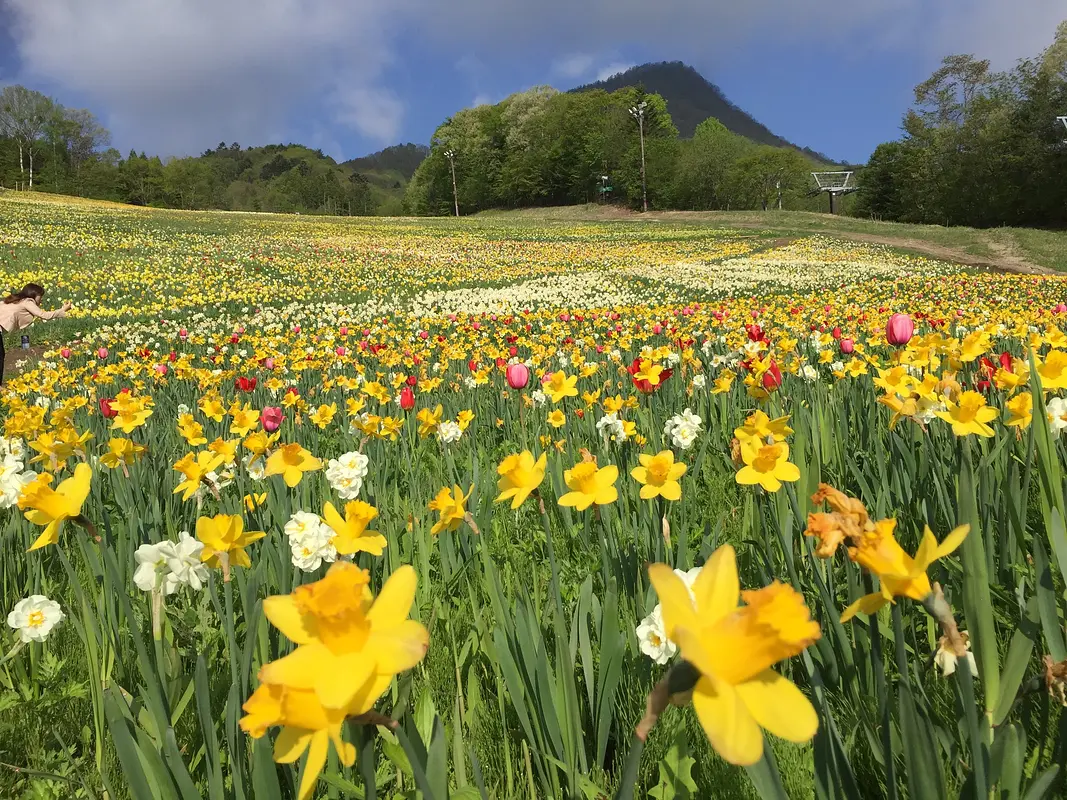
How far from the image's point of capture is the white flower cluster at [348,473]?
1849 millimetres

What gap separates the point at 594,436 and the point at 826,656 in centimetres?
203

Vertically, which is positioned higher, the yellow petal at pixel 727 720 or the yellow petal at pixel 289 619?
the yellow petal at pixel 289 619

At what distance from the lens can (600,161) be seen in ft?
214

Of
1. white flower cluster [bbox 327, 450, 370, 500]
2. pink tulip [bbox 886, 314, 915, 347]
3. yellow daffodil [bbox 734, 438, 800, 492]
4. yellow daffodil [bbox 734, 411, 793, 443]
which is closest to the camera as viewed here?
yellow daffodil [bbox 734, 438, 800, 492]

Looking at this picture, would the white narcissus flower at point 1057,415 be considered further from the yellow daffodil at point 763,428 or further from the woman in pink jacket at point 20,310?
the woman in pink jacket at point 20,310

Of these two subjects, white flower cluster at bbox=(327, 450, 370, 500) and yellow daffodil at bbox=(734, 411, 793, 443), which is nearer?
yellow daffodil at bbox=(734, 411, 793, 443)

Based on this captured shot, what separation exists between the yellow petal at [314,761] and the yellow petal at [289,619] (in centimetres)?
9

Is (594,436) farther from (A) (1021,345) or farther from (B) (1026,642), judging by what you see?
(A) (1021,345)

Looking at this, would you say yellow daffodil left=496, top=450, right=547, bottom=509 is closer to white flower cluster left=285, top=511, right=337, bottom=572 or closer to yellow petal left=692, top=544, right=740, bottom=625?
white flower cluster left=285, top=511, right=337, bottom=572

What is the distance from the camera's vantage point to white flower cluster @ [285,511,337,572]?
1.38 metres

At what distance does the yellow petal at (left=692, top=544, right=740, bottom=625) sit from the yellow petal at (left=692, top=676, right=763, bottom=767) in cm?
6

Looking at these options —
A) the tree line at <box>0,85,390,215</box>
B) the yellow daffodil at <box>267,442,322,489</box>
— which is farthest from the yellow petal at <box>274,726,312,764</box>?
the tree line at <box>0,85,390,215</box>

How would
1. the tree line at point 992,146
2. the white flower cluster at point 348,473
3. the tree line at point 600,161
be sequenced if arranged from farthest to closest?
1. the tree line at point 600,161
2. the tree line at point 992,146
3. the white flower cluster at point 348,473

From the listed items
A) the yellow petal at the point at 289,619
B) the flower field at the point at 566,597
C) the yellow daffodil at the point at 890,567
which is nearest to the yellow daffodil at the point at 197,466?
the flower field at the point at 566,597
